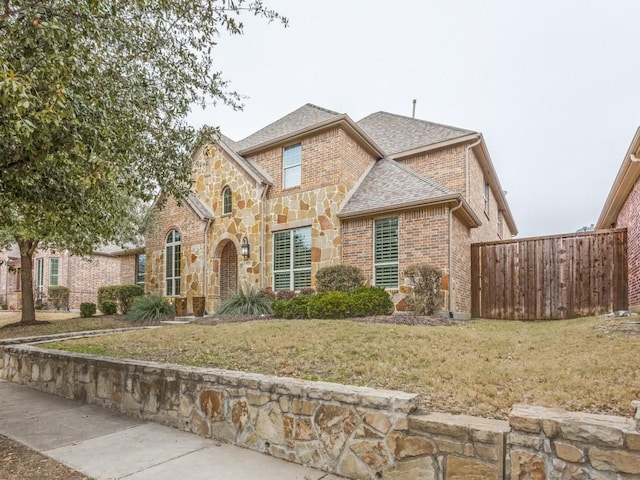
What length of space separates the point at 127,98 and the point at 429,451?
5.66 meters

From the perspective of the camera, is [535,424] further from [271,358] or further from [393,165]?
[393,165]

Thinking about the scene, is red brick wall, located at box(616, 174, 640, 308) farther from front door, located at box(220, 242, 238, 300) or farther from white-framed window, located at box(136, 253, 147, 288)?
white-framed window, located at box(136, 253, 147, 288)

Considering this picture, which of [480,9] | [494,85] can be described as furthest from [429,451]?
[494,85]

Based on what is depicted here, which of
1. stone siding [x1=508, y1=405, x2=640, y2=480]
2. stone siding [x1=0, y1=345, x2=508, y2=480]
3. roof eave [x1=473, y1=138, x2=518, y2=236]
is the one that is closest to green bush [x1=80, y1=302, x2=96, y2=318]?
stone siding [x1=0, y1=345, x2=508, y2=480]

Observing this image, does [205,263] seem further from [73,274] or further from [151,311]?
[73,274]

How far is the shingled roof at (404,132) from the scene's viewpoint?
14.3 meters

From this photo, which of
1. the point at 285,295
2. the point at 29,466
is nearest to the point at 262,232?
the point at 285,295

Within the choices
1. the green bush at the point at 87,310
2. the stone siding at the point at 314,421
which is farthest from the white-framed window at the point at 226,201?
the stone siding at the point at 314,421

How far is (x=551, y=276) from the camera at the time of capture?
1091cm

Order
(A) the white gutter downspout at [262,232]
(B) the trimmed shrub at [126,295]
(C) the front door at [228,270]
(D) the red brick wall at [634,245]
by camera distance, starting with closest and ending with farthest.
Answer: (D) the red brick wall at [634,245] → (A) the white gutter downspout at [262,232] → (C) the front door at [228,270] → (B) the trimmed shrub at [126,295]

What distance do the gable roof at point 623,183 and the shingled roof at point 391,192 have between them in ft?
11.8

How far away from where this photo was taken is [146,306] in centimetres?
1336

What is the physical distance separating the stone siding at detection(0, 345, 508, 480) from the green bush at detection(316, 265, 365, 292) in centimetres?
604

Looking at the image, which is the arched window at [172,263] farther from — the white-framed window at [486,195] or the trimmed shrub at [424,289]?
the white-framed window at [486,195]
